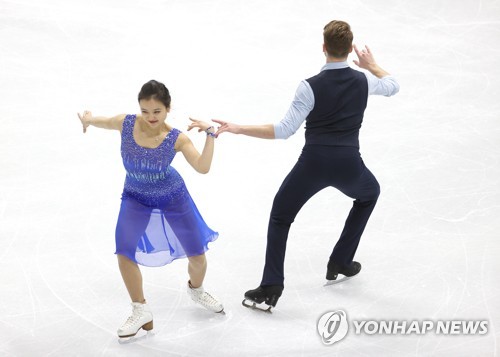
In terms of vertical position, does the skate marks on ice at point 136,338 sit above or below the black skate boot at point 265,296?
below

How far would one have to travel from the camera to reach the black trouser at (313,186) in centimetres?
486

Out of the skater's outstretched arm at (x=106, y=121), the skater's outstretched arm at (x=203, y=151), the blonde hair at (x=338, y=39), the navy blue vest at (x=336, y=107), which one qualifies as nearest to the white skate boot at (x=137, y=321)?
the skater's outstretched arm at (x=203, y=151)

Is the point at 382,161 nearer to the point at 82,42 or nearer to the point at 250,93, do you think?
the point at 250,93

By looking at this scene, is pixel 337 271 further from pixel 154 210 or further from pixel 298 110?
pixel 154 210

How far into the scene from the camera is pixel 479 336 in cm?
478

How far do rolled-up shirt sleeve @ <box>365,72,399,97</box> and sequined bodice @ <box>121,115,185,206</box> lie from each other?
116cm

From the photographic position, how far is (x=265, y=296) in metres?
5.09

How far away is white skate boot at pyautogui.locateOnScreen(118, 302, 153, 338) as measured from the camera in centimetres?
474

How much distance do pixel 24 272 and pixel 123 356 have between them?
45.2 inches

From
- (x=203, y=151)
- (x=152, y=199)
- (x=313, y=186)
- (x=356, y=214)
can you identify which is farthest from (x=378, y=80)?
(x=152, y=199)

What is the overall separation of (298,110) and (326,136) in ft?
0.82

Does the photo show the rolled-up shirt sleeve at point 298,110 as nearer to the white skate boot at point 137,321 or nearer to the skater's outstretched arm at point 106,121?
the skater's outstretched arm at point 106,121

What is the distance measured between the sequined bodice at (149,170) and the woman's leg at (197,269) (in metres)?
0.42

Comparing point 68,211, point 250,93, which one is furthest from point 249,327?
point 250,93
